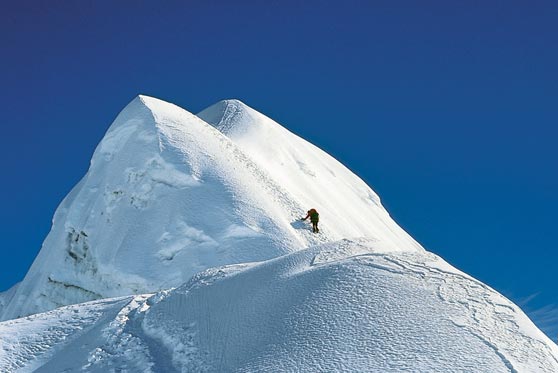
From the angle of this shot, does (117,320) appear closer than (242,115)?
Yes

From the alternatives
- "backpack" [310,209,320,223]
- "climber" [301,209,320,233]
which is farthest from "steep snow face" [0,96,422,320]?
"backpack" [310,209,320,223]

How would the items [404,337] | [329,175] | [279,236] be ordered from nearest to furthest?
[404,337] → [279,236] → [329,175]

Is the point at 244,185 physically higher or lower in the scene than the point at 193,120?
lower

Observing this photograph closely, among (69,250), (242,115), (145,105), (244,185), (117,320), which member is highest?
(242,115)

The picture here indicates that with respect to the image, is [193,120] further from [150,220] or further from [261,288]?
[261,288]

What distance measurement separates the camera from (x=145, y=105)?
3173 cm

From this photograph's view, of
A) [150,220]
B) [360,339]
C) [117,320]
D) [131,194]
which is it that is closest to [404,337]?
[360,339]

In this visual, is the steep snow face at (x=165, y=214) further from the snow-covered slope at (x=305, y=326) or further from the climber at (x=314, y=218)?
the snow-covered slope at (x=305, y=326)

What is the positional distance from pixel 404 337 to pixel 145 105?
2271 centimetres

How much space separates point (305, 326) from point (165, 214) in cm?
1538

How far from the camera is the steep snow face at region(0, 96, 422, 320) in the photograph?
970 inches

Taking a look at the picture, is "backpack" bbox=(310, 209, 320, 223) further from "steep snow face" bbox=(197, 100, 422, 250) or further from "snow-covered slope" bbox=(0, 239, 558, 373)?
"snow-covered slope" bbox=(0, 239, 558, 373)

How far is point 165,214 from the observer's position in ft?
86.6

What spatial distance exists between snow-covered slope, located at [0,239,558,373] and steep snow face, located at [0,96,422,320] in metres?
9.23
